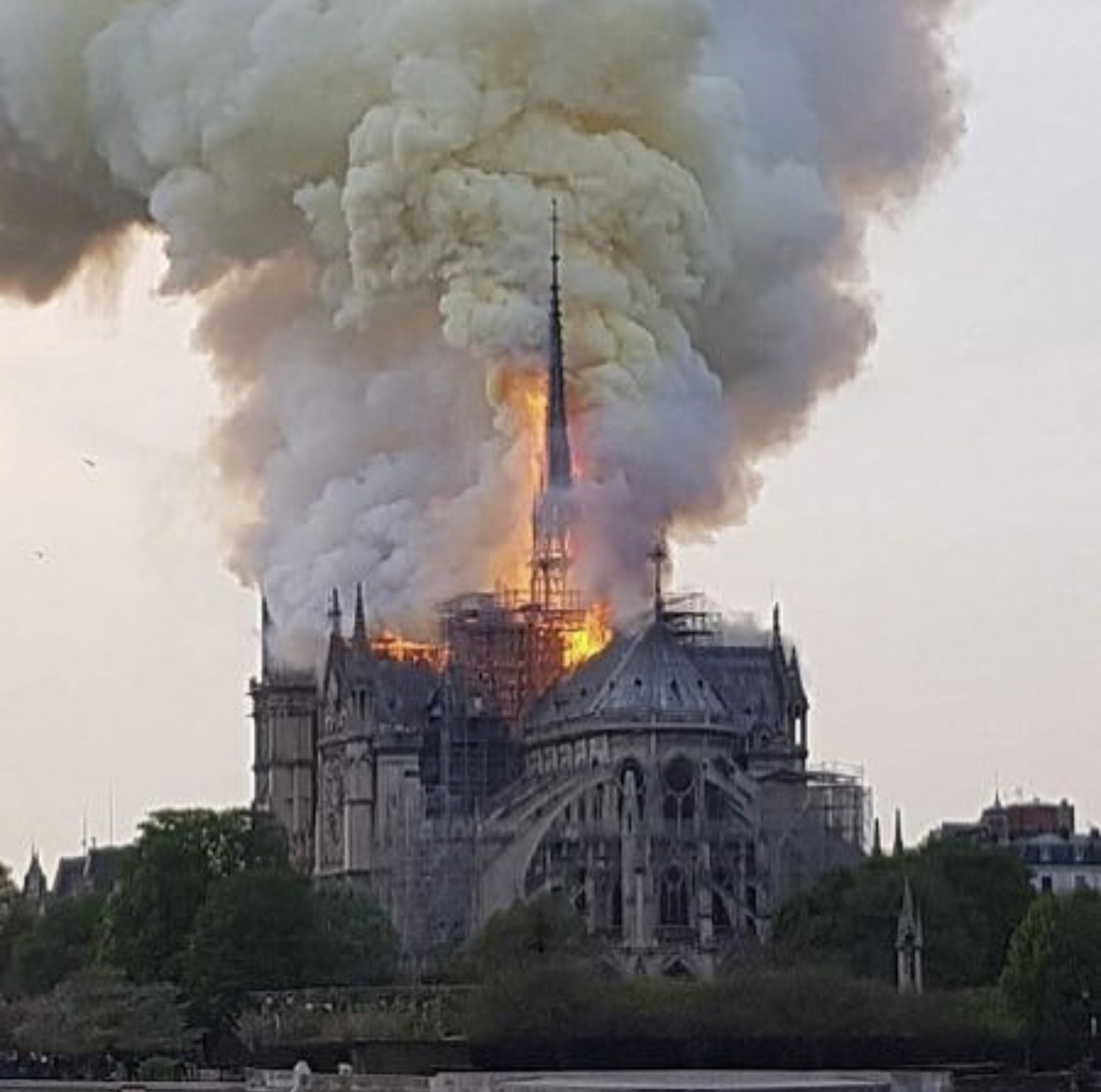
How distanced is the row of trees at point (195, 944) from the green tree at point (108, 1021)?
21 millimetres

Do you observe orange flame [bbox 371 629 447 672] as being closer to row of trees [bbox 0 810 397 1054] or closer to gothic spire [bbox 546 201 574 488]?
gothic spire [bbox 546 201 574 488]

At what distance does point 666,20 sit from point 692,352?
6.94 m

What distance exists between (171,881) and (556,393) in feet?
53.4

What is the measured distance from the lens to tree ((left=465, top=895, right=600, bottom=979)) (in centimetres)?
7138

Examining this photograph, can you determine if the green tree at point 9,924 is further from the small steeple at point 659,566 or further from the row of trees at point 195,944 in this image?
the small steeple at point 659,566

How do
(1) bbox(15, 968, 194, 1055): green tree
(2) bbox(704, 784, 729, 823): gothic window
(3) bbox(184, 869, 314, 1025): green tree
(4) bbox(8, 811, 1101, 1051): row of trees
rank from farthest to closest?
(2) bbox(704, 784, 729, 823): gothic window, (3) bbox(184, 869, 314, 1025): green tree, (1) bbox(15, 968, 194, 1055): green tree, (4) bbox(8, 811, 1101, 1051): row of trees

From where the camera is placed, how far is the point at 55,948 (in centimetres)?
8444

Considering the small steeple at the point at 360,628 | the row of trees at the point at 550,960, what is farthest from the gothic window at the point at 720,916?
the small steeple at the point at 360,628

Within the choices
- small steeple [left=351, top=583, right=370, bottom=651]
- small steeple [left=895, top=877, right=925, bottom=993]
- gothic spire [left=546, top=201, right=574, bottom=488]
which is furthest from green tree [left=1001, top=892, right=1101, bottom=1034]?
small steeple [left=351, top=583, right=370, bottom=651]

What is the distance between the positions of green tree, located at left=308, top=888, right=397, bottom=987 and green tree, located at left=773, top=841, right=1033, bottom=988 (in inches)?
281

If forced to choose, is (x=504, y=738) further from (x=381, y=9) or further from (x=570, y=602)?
(x=381, y=9)

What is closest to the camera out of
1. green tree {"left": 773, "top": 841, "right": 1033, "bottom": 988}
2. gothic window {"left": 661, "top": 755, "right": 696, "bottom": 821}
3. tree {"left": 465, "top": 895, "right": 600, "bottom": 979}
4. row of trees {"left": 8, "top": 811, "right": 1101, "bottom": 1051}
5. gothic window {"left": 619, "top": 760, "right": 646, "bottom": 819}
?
row of trees {"left": 8, "top": 811, "right": 1101, "bottom": 1051}

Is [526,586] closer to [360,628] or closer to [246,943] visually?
[360,628]

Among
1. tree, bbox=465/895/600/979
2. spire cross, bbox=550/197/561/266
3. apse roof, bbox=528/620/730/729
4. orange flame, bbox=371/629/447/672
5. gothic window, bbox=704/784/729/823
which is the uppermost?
spire cross, bbox=550/197/561/266
